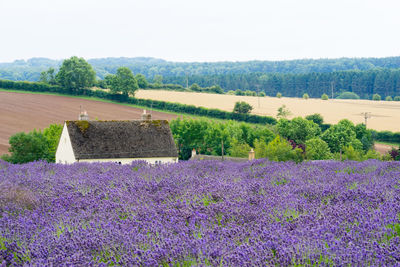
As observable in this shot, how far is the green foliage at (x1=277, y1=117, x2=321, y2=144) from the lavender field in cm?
6972

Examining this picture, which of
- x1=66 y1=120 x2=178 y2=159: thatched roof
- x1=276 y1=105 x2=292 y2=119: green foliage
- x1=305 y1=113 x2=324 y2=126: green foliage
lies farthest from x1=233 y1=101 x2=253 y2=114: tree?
x1=66 y1=120 x2=178 y2=159: thatched roof

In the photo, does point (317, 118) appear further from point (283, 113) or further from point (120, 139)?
point (120, 139)

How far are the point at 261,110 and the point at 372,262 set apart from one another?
93411mm

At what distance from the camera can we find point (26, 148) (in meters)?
48.4

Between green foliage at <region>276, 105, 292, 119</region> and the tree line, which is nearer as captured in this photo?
green foliage at <region>276, 105, 292, 119</region>

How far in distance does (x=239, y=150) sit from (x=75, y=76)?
4856 centimetres

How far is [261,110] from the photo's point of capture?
96.3 m

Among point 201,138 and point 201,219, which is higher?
point 201,219

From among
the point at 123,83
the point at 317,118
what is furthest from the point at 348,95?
the point at 123,83

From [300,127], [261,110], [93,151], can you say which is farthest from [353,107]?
[93,151]

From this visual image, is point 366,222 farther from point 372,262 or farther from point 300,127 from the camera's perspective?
point 300,127

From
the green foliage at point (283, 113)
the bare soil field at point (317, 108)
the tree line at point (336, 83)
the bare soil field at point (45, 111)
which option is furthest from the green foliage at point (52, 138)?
the tree line at point (336, 83)

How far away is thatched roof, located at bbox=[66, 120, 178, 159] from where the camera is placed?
36750mm

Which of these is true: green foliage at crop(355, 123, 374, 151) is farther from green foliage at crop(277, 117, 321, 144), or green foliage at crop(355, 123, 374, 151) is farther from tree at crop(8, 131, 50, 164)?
tree at crop(8, 131, 50, 164)
